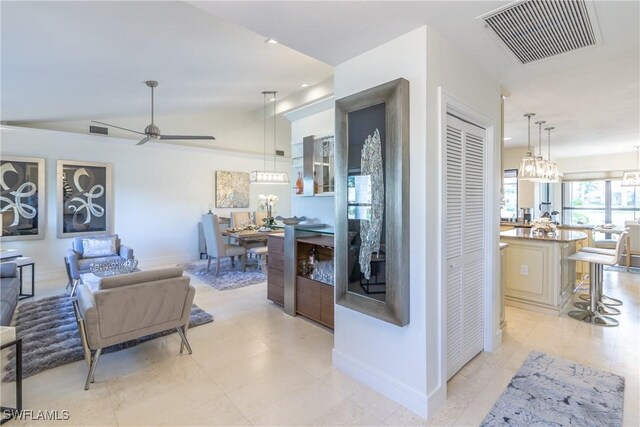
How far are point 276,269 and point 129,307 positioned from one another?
184cm

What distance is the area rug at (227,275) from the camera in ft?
16.7

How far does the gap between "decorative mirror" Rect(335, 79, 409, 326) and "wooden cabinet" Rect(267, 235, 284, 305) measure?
1597mm

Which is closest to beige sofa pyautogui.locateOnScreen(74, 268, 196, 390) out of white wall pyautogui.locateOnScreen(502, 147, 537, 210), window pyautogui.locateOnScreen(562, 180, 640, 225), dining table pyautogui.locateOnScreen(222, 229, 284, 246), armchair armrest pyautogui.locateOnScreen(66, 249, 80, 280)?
armchair armrest pyautogui.locateOnScreen(66, 249, 80, 280)

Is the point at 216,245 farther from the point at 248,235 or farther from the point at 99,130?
the point at 99,130

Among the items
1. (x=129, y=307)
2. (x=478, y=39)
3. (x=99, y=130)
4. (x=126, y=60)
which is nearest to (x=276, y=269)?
(x=129, y=307)

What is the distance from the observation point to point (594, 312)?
3.63m

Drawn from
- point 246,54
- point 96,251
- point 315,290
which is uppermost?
point 246,54

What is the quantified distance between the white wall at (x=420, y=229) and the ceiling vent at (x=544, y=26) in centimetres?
34

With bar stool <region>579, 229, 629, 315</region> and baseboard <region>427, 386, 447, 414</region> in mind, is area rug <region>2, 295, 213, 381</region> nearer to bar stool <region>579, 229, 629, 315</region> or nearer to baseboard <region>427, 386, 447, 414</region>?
baseboard <region>427, 386, 447, 414</region>

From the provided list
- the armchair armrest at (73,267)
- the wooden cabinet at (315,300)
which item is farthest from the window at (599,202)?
the armchair armrest at (73,267)

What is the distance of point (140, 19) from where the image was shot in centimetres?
222

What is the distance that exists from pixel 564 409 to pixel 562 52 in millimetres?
2516

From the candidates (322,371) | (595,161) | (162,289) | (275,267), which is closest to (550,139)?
(595,161)

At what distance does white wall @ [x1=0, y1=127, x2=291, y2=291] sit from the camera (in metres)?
5.18
